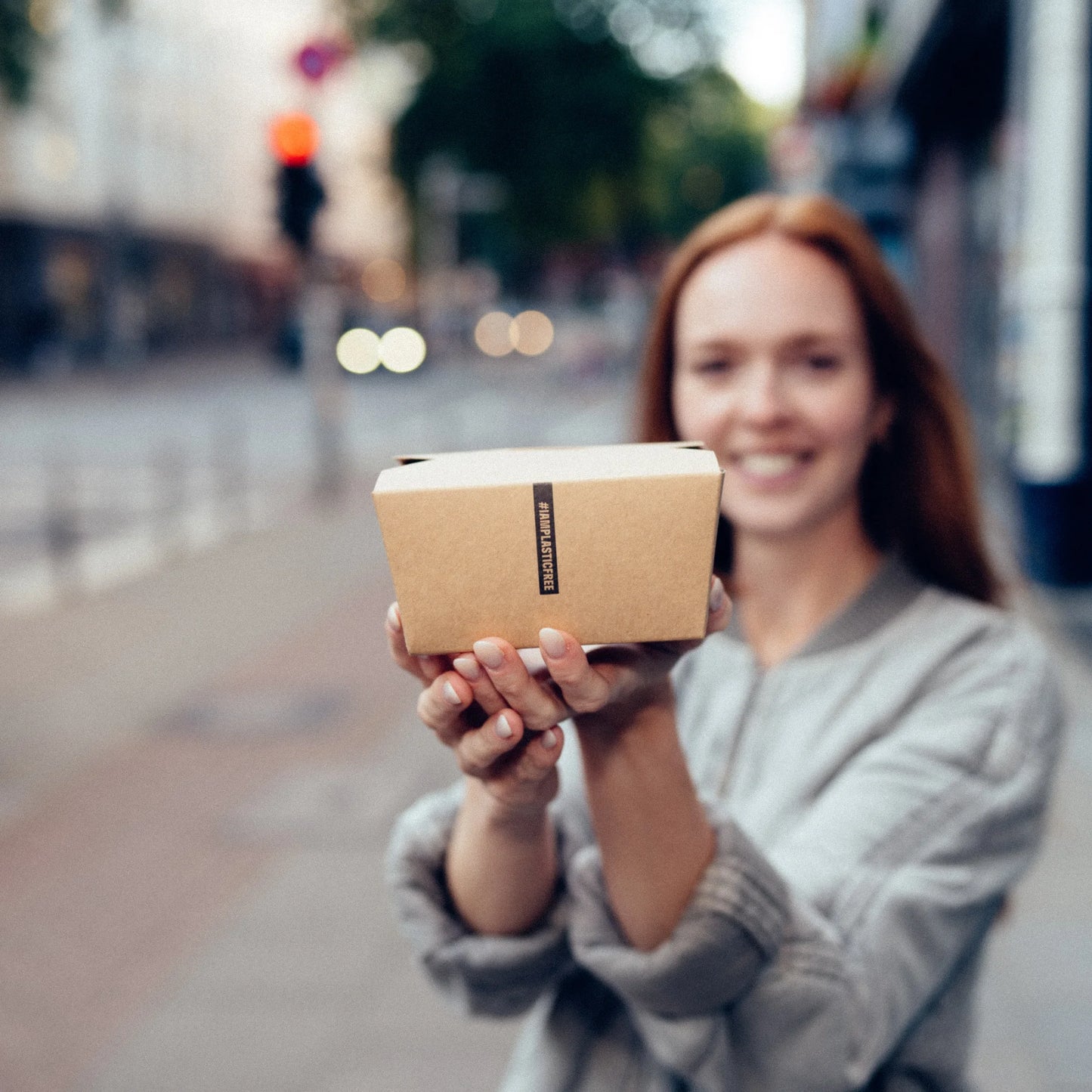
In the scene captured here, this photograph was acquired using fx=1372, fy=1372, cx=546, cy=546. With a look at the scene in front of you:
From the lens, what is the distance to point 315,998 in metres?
3.61

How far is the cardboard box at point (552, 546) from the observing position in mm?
1036

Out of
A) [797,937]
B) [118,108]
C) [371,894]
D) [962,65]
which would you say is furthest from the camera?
[118,108]

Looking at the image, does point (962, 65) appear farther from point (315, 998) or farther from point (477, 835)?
point (477, 835)

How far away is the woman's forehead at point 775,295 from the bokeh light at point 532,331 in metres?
45.9

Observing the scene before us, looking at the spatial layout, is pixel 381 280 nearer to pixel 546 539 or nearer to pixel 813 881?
pixel 813 881

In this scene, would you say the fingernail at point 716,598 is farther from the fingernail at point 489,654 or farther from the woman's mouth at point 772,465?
the woman's mouth at point 772,465

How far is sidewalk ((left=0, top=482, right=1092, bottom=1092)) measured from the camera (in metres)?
3.33

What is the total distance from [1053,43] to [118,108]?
3969 cm

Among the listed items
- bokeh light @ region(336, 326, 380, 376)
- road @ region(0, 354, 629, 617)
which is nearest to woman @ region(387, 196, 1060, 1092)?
road @ region(0, 354, 629, 617)

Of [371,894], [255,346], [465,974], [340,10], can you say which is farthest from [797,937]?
[255,346]

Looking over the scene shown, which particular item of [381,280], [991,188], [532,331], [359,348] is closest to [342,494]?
[991,188]

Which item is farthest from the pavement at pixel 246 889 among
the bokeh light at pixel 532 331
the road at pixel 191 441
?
the bokeh light at pixel 532 331

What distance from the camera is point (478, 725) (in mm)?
1188

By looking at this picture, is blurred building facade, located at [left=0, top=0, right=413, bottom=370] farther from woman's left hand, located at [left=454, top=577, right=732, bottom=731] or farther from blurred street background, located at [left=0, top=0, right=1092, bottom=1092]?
woman's left hand, located at [left=454, top=577, right=732, bottom=731]
